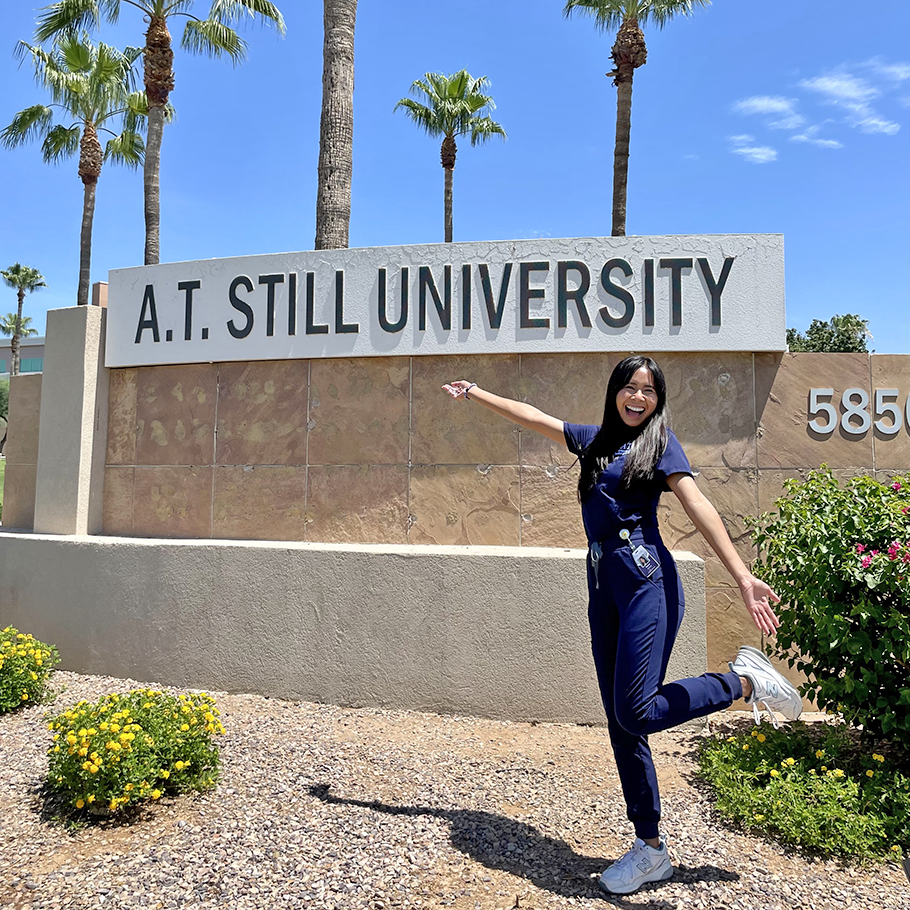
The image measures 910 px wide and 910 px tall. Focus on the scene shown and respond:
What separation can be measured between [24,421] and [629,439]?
631 cm

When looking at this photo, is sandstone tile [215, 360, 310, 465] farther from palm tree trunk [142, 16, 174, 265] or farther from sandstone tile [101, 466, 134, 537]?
palm tree trunk [142, 16, 174, 265]

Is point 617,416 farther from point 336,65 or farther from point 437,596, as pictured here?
point 336,65

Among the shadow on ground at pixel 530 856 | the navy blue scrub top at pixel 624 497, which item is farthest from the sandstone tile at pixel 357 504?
the navy blue scrub top at pixel 624 497

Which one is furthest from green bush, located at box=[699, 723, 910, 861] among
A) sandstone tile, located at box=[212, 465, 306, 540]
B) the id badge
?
sandstone tile, located at box=[212, 465, 306, 540]

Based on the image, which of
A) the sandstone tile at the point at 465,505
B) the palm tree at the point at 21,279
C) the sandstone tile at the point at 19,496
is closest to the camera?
the sandstone tile at the point at 465,505

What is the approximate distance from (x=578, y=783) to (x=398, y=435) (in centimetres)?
270

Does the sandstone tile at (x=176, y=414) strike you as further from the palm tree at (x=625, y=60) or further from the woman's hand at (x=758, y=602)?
the palm tree at (x=625, y=60)

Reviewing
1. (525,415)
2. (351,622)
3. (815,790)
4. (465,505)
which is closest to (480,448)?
(465,505)

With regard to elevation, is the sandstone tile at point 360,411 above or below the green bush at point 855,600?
above

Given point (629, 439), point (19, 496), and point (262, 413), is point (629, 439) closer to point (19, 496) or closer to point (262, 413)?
point (262, 413)

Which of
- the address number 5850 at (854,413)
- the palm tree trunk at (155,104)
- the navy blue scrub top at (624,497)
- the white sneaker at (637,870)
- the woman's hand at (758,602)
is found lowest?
the white sneaker at (637,870)

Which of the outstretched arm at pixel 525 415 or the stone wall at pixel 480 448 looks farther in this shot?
the stone wall at pixel 480 448

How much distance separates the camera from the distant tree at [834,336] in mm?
29470

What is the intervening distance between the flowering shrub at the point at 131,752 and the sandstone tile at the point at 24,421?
403cm
